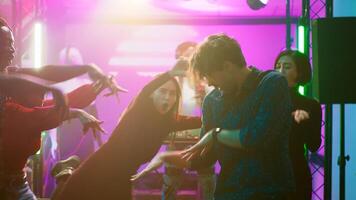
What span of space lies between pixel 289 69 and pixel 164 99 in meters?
0.96

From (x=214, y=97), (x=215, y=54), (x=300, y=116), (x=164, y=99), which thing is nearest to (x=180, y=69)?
(x=164, y=99)

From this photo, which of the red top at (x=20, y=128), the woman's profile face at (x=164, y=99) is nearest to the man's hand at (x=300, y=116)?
the woman's profile face at (x=164, y=99)

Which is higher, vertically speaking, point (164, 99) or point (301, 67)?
point (301, 67)

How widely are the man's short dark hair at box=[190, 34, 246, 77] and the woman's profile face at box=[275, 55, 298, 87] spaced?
1.28 m

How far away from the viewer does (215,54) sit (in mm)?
1766

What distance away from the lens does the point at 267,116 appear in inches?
65.9

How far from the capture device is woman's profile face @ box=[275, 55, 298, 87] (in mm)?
2990

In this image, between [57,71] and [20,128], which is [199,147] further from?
[57,71]

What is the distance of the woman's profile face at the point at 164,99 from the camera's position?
3.17 metres

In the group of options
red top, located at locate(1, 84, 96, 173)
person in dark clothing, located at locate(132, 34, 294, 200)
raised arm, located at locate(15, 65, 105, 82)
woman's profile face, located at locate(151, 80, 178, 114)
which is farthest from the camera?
woman's profile face, located at locate(151, 80, 178, 114)

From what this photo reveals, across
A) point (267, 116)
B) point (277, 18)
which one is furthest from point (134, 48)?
point (267, 116)

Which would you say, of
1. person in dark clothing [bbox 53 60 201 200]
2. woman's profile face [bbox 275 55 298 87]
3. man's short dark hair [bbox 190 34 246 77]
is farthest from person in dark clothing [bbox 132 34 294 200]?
woman's profile face [bbox 275 55 298 87]

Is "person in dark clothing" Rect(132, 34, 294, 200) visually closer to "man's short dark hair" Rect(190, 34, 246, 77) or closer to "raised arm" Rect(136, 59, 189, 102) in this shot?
"man's short dark hair" Rect(190, 34, 246, 77)

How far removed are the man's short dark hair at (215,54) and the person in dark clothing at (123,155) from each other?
1.05m
